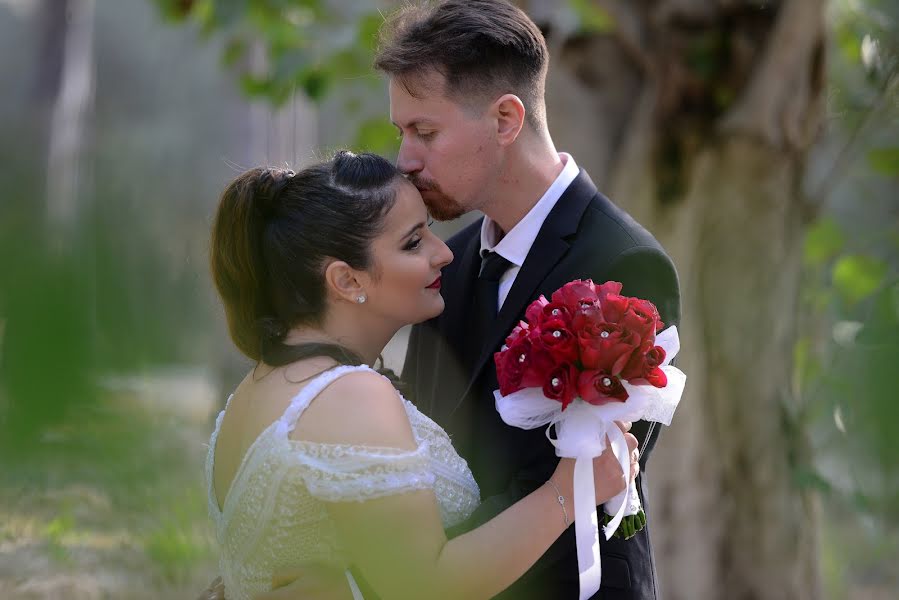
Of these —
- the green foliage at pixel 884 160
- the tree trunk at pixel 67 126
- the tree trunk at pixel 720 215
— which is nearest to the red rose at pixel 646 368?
the tree trunk at pixel 67 126

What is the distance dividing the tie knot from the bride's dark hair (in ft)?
1.35

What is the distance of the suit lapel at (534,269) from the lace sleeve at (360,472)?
554mm

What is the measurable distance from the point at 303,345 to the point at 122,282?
1946mm

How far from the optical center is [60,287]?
42cm

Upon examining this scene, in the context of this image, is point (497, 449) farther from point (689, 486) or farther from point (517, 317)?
point (689, 486)

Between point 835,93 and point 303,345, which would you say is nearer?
point 303,345

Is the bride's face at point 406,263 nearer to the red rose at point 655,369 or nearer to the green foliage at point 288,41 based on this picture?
the red rose at point 655,369

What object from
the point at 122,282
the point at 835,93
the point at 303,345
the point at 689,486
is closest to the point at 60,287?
the point at 122,282

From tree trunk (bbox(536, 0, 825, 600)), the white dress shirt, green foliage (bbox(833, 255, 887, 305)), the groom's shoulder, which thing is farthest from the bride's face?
green foliage (bbox(833, 255, 887, 305))

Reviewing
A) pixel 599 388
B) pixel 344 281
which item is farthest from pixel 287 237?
pixel 599 388

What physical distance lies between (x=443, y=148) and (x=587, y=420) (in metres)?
1.02

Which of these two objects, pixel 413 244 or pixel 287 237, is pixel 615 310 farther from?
pixel 287 237

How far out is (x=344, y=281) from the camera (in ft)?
7.99

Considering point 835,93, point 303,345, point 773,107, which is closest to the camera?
point 303,345
